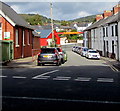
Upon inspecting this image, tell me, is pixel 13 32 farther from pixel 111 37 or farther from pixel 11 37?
pixel 111 37

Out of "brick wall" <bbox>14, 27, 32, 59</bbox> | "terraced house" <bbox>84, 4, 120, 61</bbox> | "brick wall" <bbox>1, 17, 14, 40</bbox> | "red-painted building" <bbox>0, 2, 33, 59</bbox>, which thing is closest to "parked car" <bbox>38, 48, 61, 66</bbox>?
"red-painted building" <bbox>0, 2, 33, 59</bbox>

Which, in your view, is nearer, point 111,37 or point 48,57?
point 48,57

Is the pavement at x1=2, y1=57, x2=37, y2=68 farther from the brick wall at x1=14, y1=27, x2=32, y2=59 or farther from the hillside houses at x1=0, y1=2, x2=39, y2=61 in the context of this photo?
the brick wall at x1=14, y1=27, x2=32, y2=59

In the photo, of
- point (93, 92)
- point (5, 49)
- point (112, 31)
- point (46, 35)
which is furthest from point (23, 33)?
point (46, 35)

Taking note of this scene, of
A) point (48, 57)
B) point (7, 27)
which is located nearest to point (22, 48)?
point (7, 27)

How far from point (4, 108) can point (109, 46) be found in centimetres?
2930

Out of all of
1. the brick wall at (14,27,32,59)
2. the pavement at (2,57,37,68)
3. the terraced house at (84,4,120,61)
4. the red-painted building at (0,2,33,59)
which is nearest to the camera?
the pavement at (2,57,37,68)

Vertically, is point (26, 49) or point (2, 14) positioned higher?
point (2, 14)

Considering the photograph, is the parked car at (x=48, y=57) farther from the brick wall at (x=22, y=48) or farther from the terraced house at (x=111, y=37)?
the terraced house at (x=111, y=37)

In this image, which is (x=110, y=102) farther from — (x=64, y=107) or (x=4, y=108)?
(x=4, y=108)

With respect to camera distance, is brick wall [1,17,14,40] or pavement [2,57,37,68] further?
brick wall [1,17,14,40]

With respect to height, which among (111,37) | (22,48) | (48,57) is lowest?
(48,57)

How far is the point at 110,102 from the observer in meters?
6.50

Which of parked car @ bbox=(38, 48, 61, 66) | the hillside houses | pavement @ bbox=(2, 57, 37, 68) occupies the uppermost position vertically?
the hillside houses
